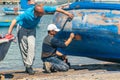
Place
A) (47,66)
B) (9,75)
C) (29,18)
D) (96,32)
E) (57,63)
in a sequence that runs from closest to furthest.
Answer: (29,18)
(9,75)
(47,66)
(57,63)
(96,32)

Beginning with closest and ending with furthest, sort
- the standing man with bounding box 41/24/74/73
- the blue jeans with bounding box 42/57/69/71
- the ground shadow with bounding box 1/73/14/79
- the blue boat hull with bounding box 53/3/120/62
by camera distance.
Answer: the ground shadow with bounding box 1/73/14/79
the standing man with bounding box 41/24/74/73
the blue jeans with bounding box 42/57/69/71
the blue boat hull with bounding box 53/3/120/62

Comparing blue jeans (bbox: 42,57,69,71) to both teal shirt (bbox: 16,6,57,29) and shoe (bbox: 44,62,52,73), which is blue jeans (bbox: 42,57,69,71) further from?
teal shirt (bbox: 16,6,57,29)

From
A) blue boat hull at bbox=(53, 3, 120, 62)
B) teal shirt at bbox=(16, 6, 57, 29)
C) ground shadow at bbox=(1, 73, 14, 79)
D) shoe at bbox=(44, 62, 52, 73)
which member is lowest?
ground shadow at bbox=(1, 73, 14, 79)

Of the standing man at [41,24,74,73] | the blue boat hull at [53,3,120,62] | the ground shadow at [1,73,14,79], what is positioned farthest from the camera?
the blue boat hull at [53,3,120,62]

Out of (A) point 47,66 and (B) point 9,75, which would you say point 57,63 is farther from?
(B) point 9,75

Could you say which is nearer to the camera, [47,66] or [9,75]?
[9,75]

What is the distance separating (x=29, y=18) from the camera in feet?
37.2

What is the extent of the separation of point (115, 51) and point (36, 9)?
2.42 m

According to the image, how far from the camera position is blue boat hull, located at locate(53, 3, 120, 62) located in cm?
1200

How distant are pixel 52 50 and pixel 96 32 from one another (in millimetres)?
1243

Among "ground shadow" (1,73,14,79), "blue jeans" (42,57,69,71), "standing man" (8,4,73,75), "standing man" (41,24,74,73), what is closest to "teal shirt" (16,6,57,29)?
"standing man" (8,4,73,75)

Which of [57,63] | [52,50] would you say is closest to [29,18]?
[52,50]

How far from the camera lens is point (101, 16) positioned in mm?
12109

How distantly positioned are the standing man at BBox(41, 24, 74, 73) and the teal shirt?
491 millimetres
